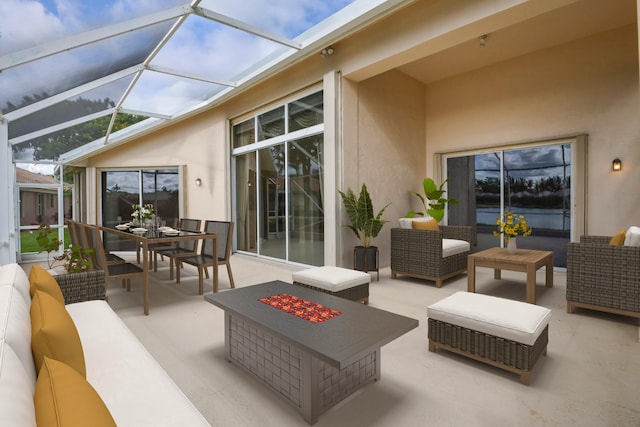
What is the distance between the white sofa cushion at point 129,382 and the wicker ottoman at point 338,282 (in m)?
1.85

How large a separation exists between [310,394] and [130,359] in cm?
90

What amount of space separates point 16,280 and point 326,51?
4.59 meters

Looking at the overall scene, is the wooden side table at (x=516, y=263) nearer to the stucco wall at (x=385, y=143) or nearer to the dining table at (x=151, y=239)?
the stucco wall at (x=385, y=143)

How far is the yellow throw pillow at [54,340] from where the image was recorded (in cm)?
116

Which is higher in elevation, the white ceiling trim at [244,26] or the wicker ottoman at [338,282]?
the white ceiling trim at [244,26]

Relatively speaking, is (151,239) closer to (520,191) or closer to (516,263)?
(516,263)

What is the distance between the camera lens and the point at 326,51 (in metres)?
4.98

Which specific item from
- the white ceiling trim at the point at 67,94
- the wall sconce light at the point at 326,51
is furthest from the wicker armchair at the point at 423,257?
the white ceiling trim at the point at 67,94

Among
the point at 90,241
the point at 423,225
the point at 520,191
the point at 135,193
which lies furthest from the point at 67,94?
the point at 520,191

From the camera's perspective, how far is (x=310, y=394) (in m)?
1.73

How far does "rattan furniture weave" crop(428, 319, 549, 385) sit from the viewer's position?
2068 mm

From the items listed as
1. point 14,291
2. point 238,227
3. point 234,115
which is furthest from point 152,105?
point 14,291

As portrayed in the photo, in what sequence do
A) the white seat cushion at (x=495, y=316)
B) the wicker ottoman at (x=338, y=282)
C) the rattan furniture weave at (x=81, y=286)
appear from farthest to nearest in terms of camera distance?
the wicker ottoman at (x=338, y=282) < the rattan furniture weave at (x=81, y=286) < the white seat cushion at (x=495, y=316)

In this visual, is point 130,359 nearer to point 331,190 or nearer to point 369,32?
point 331,190
